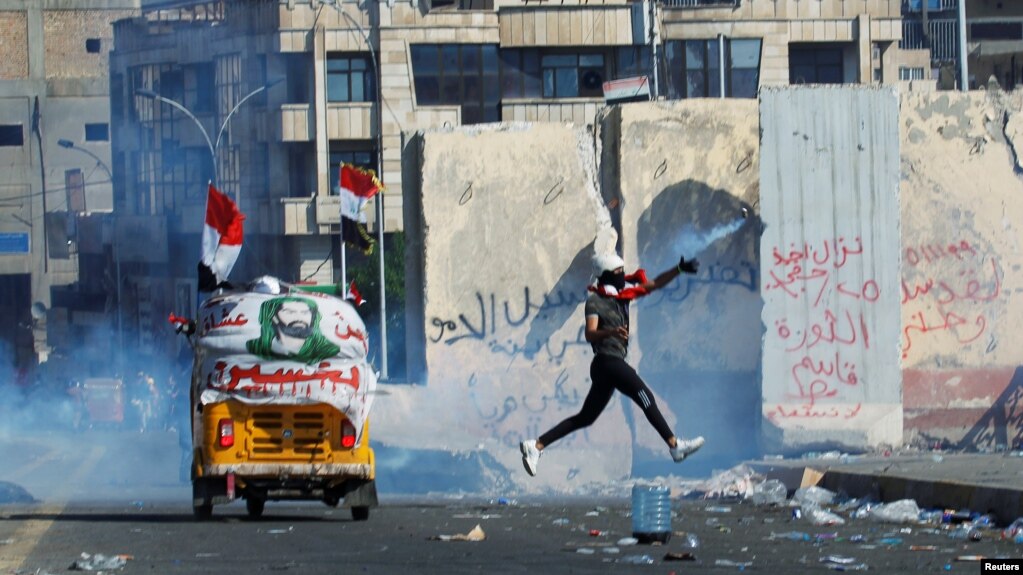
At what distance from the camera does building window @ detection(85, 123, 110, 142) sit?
241 feet

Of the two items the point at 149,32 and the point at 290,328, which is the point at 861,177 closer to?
the point at 290,328

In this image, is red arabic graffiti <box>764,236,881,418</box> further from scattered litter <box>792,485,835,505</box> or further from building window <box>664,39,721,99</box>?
building window <box>664,39,721,99</box>

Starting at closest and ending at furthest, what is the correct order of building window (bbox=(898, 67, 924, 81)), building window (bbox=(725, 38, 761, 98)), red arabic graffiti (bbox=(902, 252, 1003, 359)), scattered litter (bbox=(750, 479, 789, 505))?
scattered litter (bbox=(750, 479, 789, 505)), red arabic graffiti (bbox=(902, 252, 1003, 359)), building window (bbox=(725, 38, 761, 98)), building window (bbox=(898, 67, 924, 81))

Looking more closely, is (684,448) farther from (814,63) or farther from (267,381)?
(814,63)

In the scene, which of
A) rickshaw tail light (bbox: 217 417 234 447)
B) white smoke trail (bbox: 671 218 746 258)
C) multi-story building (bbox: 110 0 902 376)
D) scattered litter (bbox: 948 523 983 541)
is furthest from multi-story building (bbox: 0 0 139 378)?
scattered litter (bbox: 948 523 983 541)

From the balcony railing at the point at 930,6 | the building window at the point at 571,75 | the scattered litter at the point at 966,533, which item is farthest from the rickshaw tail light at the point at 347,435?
the balcony railing at the point at 930,6

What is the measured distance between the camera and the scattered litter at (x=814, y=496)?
15023 mm

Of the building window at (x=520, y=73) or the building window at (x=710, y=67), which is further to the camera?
the building window at (x=710, y=67)

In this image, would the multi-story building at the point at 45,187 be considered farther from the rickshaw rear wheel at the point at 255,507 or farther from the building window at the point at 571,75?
the rickshaw rear wheel at the point at 255,507

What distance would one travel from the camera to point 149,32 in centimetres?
6056

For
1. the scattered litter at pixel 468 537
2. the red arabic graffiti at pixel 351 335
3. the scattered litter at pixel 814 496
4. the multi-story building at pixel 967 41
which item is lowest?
the scattered litter at pixel 814 496

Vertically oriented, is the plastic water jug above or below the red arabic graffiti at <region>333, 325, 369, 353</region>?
below

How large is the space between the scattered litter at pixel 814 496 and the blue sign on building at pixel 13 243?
197 ft

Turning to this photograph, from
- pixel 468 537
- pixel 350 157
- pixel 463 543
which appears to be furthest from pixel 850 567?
pixel 350 157
